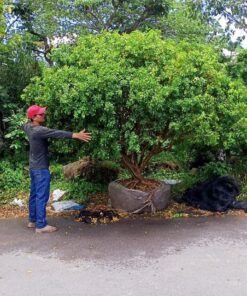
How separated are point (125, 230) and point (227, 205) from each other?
71.1 inches

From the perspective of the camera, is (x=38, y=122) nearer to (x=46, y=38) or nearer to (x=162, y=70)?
(x=162, y=70)

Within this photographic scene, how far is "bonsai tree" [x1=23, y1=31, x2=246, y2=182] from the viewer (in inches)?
213

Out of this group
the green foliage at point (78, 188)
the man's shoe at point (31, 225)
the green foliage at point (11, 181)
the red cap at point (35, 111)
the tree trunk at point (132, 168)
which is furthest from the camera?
the green foliage at point (11, 181)

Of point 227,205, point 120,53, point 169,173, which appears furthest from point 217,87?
point 169,173

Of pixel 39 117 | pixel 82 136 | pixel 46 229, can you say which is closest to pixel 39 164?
pixel 39 117

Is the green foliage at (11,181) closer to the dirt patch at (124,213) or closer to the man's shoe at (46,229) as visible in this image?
the dirt patch at (124,213)

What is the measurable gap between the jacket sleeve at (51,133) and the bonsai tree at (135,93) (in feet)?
0.85

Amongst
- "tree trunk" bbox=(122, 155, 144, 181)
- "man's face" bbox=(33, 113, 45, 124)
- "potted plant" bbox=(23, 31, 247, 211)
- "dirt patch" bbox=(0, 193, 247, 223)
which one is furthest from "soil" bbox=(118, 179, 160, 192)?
"man's face" bbox=(33, 113, 45, 124)

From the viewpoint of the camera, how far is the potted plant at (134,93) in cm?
542

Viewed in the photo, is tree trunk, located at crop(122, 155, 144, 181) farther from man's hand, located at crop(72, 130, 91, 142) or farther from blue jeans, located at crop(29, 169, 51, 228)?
blue jeans, located at crop(29, 169, 51, 228)

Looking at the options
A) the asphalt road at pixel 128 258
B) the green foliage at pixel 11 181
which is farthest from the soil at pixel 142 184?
the green foliage at pixel 11 181

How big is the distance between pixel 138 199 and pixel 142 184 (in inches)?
17.2

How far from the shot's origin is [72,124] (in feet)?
19.2

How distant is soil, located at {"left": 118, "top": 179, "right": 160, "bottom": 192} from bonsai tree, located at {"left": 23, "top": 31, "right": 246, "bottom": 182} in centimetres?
77
